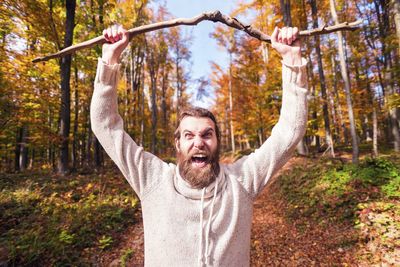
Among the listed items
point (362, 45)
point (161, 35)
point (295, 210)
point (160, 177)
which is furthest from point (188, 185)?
point (161, 35)

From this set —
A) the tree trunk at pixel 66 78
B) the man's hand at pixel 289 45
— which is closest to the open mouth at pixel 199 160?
the man's hand at pixel 289 45

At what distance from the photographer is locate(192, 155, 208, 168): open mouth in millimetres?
1615

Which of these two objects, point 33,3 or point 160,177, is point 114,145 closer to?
point 160,177

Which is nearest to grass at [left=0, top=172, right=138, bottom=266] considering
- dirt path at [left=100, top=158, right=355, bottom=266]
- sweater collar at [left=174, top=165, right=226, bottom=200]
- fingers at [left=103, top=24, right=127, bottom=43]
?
dirt path at [left=100, top=158, right=355, bottom=266]

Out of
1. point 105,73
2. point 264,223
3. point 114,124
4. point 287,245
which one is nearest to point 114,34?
point 105,73

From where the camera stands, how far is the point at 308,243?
5.10 m

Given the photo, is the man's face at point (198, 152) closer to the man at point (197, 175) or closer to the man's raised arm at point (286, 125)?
the man at point (197, 175)

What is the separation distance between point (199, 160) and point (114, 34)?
1.16m

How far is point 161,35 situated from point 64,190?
49.4ft

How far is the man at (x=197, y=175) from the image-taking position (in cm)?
145

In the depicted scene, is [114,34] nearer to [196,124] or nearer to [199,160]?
[196,124]

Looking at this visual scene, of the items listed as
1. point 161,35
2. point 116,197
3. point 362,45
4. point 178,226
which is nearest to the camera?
point 178,226

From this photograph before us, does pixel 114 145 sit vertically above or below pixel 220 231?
above

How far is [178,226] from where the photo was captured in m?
1.46
